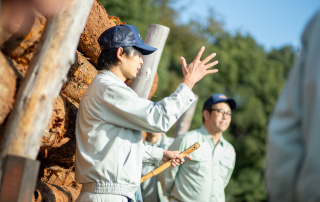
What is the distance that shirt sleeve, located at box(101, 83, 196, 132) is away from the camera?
140 inches

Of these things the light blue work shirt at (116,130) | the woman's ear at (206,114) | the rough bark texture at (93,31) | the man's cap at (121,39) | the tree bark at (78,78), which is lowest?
the light blue work shirt at (116,130)

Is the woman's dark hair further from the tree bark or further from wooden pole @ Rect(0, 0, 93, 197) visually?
wooden pole @ Rect(0, 0, 93, 197)

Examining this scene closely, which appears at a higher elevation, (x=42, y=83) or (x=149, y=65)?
(x=149, y=65)

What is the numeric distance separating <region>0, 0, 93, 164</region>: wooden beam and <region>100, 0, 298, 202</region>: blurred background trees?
59.4 ft

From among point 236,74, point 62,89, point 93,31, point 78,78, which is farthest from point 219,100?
point 236,74

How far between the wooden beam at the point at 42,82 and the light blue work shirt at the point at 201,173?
3.05 metres

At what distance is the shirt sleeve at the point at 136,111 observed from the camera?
355 cm

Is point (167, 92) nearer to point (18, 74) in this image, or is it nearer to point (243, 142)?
point (243, 142)

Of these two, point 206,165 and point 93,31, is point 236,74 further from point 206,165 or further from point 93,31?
point 93,31

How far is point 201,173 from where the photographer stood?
586 cm

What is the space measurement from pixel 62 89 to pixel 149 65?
1708 millimetres

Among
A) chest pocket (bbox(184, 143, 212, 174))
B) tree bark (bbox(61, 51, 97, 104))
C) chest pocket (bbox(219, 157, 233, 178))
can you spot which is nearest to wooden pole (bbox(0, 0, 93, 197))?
tree bark (bbox(61, 51, 97, 104))

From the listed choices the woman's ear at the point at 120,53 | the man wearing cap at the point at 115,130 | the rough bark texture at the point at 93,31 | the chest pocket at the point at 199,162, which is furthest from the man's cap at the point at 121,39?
the chest pocket at the point at 199,162

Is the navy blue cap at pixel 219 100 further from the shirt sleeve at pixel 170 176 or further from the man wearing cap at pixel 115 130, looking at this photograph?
the man wearing cap at pixel 115 130
